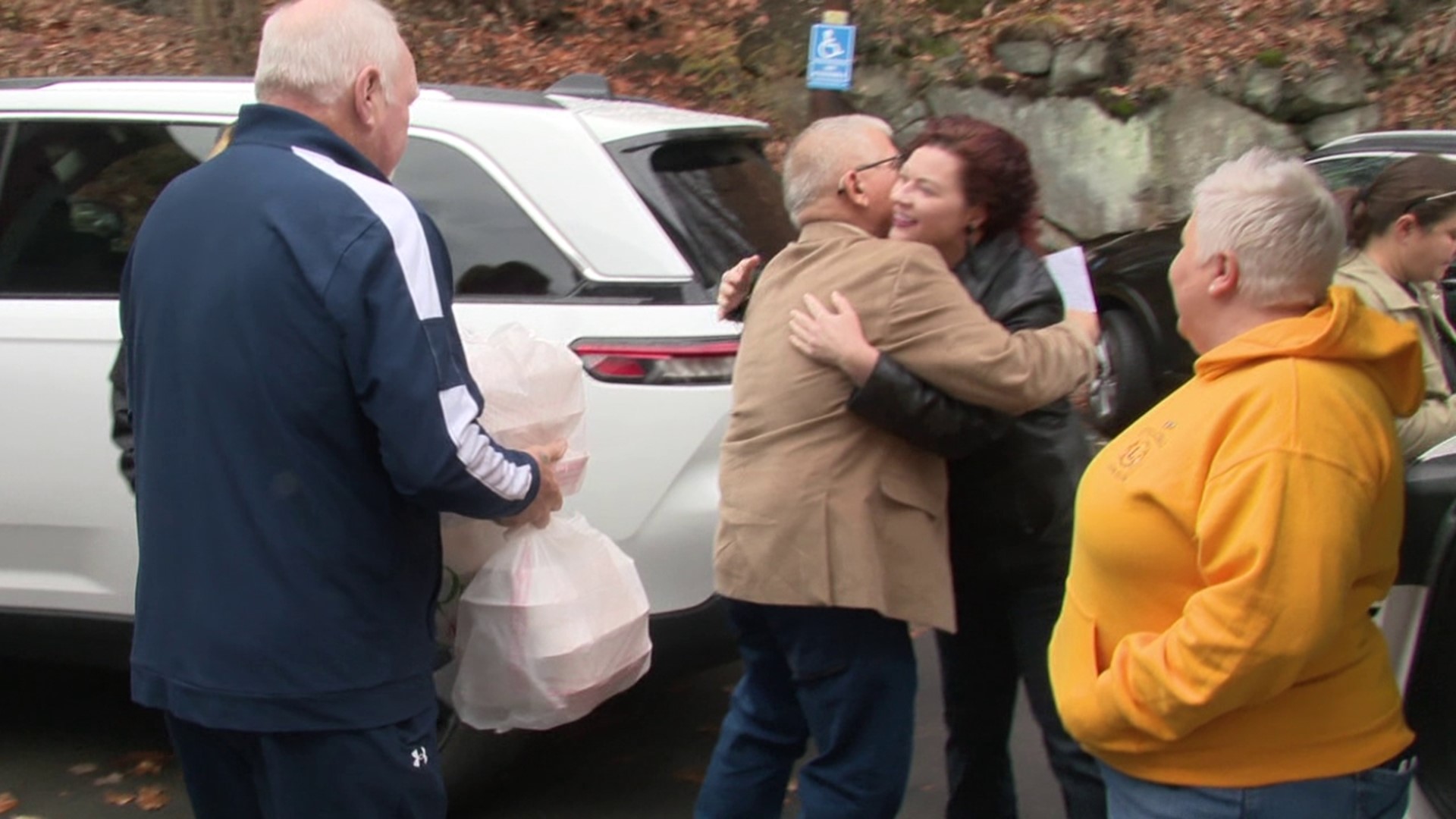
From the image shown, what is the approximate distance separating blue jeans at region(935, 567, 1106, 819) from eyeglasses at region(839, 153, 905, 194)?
0.81 meters

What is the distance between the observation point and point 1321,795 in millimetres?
1989

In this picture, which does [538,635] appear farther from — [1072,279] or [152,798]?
[152,798]

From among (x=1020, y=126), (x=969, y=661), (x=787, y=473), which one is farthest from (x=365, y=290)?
(x=1020, y=126)

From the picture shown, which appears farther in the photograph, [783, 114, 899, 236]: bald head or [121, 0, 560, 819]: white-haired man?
[783, 114, 899, 236]: bald head

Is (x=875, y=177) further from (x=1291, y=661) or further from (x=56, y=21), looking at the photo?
(x=56, y=21)

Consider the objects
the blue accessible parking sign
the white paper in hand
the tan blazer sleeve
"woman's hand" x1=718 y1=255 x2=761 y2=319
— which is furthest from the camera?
the blue accessible parking sign

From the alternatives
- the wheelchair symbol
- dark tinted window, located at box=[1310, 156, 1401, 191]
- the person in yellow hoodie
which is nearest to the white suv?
the person in yellow hoodie

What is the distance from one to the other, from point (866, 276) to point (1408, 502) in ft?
3.19

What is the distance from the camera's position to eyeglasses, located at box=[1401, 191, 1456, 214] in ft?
11.1

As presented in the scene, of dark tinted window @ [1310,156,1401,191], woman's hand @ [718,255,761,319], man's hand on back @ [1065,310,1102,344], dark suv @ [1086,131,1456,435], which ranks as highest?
man's hand on back @ [1065,310,1102,344]

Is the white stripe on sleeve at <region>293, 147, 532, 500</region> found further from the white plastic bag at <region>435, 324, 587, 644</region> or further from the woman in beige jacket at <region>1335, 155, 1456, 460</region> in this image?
the woman in beige jacket at <region>1335, 155, 1456, 460</region>

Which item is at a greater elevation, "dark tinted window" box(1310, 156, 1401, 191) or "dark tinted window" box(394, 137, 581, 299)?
"dark tinted window" box(394, 137, 581, 299)

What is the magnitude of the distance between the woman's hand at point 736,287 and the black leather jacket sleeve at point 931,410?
0.64 m

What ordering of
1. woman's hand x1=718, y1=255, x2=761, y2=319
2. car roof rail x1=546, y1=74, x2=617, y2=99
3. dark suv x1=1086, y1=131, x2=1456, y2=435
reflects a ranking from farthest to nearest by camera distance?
dark suv x1=1086, y1=131, x2=1456, y2=435 < car roof rail x1=546, y1=74, x2=617, y2=99 < woman's hand x1=718, y1=255, x2=761, y2=319
